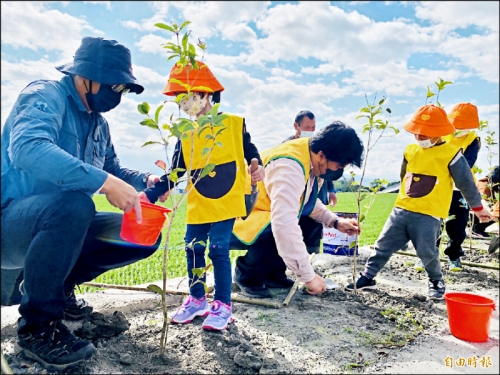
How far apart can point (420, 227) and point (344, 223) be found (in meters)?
0.58

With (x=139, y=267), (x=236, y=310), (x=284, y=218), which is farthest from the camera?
(x=139, y=267)

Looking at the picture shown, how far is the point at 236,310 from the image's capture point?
2.60 meters

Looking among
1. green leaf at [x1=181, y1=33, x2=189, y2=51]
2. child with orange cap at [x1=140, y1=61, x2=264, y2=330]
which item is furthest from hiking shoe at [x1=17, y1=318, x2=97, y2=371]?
green leaf at [x1=181, y1=33, x2=189, y2=51]

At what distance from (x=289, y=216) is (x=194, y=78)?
3.24 ft

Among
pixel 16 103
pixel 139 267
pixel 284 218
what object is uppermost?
pixel 16 103

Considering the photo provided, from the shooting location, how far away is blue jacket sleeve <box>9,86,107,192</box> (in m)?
1.59

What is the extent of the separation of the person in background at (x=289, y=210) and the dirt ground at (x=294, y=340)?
0.22m

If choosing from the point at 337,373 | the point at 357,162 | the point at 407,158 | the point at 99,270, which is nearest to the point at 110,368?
the point at 99,270

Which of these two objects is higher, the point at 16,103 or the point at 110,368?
the point at 16,103

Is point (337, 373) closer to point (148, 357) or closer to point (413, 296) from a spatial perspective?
point (148, 357)

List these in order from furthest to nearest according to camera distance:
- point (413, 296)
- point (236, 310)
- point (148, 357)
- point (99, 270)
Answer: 1. point (413, 296)
2. point (236, 310)
3. point (99, 270)
4. point (148, 357)

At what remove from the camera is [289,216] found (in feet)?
7.82

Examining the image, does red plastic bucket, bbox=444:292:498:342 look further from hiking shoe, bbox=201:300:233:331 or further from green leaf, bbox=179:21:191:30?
green leaf, bbox=179:21:191:30

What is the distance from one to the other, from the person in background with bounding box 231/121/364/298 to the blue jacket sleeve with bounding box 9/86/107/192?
1.09m
